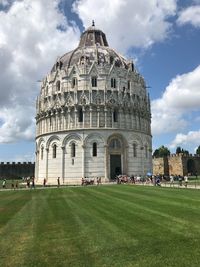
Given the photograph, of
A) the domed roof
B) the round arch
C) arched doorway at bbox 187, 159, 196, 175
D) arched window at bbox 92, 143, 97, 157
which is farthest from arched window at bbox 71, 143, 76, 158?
arched doorway at bbox 187, 159, 196, 175

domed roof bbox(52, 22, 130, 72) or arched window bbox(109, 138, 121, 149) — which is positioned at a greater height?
domed roof bbox(52, 22, 130, 72)

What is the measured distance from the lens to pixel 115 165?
196ft

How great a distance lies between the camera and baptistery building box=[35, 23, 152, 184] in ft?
193

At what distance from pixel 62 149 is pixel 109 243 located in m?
50.9

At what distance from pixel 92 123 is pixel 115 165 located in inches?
351

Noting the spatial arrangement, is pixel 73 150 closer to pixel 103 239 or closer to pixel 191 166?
pixel 191 166

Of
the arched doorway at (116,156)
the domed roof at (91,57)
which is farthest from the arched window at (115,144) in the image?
the domed roof at (91,57)

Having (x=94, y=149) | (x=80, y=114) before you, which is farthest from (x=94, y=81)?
(x=94, y=149)

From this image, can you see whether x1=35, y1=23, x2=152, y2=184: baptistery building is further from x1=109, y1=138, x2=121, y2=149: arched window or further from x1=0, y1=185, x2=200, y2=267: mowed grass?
x1=0, y1=185, x2=200, y2=267: mowed grass

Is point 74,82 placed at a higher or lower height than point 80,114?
higher

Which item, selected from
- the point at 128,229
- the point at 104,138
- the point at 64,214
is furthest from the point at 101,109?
the point at 128,229

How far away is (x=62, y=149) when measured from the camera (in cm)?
6019

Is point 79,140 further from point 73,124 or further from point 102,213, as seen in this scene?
point 102,213

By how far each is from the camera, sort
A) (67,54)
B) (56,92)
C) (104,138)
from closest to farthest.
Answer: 1. (104,138)
2. (56,92)
3. (67,54)
